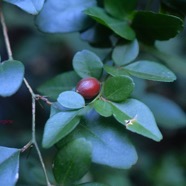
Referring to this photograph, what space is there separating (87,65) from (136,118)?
148 mm

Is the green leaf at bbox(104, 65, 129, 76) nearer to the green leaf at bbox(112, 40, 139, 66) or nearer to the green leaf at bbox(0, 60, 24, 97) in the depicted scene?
the green leaf at bbox(112, 40, 139, 66)

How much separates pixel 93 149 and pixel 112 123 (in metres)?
0.06

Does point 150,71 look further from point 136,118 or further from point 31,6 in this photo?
point 31,6

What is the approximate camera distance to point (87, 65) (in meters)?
0.78

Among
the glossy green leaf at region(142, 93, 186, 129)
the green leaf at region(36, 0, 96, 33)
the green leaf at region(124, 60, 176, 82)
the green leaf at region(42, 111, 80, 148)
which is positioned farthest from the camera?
the glossy green leaf at region(142, 93, 186, 129)

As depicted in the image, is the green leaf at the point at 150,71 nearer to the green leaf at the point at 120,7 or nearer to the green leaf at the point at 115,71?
the green leaf at the point at 115,71

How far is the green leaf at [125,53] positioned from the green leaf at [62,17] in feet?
0.27

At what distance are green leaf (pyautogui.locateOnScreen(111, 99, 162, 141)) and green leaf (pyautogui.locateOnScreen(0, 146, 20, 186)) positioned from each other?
0.57ft

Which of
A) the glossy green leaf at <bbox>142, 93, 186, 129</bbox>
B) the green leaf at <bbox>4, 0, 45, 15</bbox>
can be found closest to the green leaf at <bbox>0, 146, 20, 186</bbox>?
the green leaf at <bbox>4, 0, 45, 15</bbox>

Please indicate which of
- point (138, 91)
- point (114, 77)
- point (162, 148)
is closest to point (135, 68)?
point (114, 77)

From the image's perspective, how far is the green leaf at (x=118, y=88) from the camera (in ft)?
2.31

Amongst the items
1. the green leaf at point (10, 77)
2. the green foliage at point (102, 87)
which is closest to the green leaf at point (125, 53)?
the green foliage at point (102, 87)

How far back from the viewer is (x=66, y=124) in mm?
668

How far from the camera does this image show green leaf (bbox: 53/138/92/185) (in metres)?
0.67
